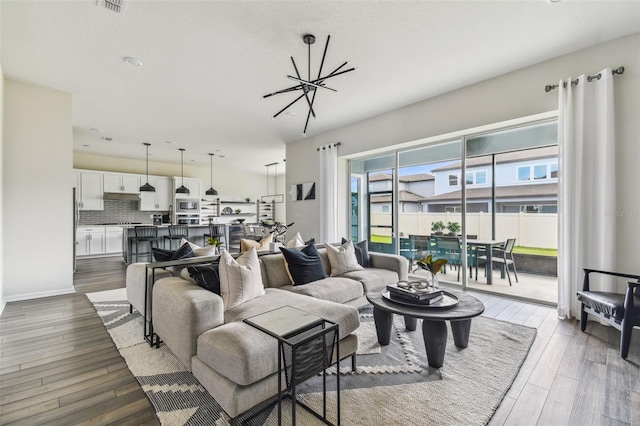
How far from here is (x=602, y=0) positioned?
2.50m

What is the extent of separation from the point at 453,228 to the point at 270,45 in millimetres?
3805

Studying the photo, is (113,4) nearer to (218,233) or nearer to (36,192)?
(36,192)

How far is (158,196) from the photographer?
9.30 meters

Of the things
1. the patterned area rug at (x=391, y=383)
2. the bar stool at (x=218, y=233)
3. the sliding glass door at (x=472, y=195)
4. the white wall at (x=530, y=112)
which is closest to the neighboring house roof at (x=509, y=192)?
the sliding glass door at (x=472, y=195)

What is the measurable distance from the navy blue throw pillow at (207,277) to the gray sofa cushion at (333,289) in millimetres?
851

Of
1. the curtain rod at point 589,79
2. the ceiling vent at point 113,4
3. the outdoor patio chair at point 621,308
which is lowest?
the outdoor patio chair at point 621,308

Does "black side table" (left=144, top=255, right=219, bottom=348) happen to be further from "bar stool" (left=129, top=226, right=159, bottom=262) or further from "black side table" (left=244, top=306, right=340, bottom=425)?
"bar stool" (left=129, top=226, right=159, bottom=262)

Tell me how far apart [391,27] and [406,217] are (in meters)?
3.31

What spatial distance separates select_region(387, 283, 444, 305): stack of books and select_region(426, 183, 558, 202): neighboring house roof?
2.62 m

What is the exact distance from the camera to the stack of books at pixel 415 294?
2.35 meters

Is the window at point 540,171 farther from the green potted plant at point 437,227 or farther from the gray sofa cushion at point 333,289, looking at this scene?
the gray sofa cushion at point 333,289

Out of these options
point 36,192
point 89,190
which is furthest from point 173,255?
point 89,190

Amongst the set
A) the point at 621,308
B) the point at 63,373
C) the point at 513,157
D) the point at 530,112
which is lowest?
the point at 63,373

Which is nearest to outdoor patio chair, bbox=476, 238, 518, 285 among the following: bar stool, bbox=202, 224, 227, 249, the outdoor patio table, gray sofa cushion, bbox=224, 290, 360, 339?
the outdoor patio table
